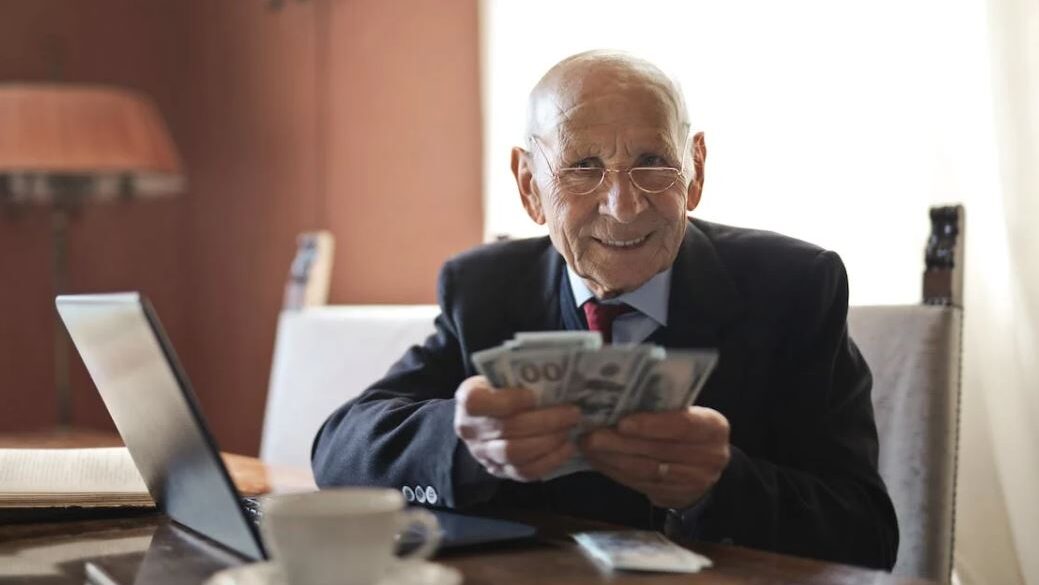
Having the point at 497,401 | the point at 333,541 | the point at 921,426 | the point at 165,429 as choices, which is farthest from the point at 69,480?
the point at 921,426

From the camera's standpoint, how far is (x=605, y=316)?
1.55 metres

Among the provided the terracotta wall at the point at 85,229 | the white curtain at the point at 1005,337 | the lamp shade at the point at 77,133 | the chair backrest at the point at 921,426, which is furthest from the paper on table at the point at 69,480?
the terracotta wall at the point at 85,229

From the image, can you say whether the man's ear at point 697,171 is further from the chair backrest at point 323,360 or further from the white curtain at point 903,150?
the chair backrest at point 323,360

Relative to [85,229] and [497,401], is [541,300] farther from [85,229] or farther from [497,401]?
[85,229]

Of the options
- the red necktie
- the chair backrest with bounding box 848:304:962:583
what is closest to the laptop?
the red necktie

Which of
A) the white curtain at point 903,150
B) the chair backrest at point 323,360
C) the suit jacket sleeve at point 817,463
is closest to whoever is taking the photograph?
the suit jacket sleeve at point 817,463

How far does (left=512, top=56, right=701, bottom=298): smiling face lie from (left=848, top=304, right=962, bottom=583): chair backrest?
35 cm

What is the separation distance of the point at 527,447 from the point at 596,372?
0.37 feet

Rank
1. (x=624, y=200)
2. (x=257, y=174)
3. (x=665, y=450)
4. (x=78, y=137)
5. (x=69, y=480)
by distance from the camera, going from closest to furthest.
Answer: (x=665, y=450), (x=69, y=480), (x=624, y=200), (x=78, y=137), (x=257, y=174)

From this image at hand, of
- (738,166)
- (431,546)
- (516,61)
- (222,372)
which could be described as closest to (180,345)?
(222,372)

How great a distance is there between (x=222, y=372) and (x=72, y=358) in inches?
19.7

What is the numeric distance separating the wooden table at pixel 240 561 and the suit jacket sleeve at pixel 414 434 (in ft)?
0.30

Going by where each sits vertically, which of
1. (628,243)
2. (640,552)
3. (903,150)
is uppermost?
(903,150)

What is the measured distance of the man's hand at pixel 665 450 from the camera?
108 centimetres
